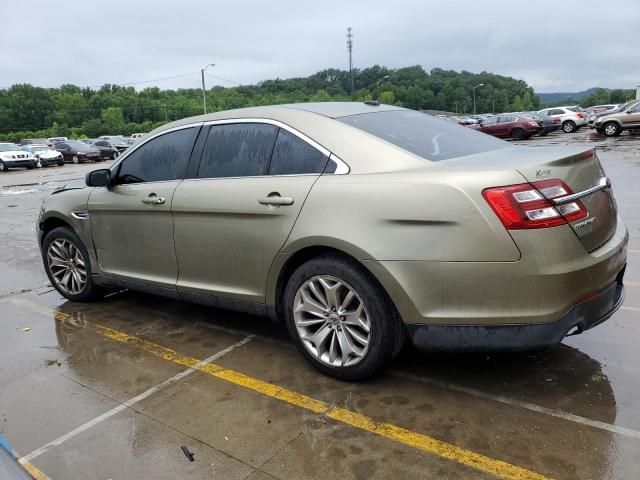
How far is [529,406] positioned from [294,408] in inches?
50.9

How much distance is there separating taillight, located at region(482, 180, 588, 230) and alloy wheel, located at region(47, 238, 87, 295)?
384 centimetres

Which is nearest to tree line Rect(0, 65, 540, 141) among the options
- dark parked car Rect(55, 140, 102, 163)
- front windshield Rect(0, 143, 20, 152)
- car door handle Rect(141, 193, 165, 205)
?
dark parked car Rect(55, 140, 102, 163)

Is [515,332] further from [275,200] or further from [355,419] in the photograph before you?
[275,200]

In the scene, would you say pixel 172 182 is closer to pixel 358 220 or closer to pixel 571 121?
pixel 358 220

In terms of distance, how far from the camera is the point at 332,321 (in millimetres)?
3289

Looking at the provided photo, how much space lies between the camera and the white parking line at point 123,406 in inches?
114

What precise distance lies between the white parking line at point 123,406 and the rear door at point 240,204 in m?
0.46

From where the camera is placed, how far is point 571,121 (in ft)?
100

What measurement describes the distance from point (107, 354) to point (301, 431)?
189 cm

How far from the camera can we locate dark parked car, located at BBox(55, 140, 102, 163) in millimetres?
35531

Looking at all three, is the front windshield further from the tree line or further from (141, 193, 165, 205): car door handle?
the tree line

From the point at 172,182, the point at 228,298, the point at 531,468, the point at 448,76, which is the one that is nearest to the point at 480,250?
the point at 531,468

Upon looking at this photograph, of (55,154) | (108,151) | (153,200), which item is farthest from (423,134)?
(108,151)

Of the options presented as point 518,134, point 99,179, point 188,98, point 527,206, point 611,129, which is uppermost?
point 188,98
